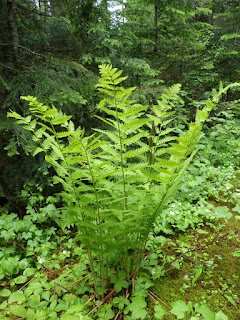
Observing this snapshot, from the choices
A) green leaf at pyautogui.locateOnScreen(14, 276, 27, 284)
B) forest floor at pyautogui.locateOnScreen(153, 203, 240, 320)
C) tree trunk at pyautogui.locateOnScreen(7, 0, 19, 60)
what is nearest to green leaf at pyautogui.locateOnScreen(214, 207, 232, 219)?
forest floor at pyautogui.locateOnScreen(153, 203, 240, 320)

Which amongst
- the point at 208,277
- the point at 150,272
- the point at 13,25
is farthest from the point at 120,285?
the point at 13,25

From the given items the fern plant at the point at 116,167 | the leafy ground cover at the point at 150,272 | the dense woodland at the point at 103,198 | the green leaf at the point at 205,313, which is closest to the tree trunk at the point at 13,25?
the dense woodland at the point at 103,198

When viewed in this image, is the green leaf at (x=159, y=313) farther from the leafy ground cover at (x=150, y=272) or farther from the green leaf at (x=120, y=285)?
the green leaf at (x=120, y=285)

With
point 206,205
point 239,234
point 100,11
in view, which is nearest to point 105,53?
point 100,11

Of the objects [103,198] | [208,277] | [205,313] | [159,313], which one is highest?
[103,198]

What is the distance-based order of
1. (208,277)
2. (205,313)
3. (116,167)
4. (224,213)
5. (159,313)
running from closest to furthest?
(205,313) → (159,313) → (116,167) → (208,277) → (224,213)

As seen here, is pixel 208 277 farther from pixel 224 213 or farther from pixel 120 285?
pixel 120 285

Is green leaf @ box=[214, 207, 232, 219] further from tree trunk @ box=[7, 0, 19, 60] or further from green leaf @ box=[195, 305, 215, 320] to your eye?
tree trunk @ box=[7, 0, 19, 60]

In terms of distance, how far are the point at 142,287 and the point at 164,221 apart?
0.77 m

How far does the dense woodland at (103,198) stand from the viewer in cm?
110

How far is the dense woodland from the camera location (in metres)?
1.10

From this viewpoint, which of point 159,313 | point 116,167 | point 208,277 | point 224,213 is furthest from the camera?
point 224,213

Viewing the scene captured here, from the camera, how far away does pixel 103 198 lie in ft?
3.18

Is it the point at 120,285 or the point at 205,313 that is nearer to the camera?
the point at 205,313
